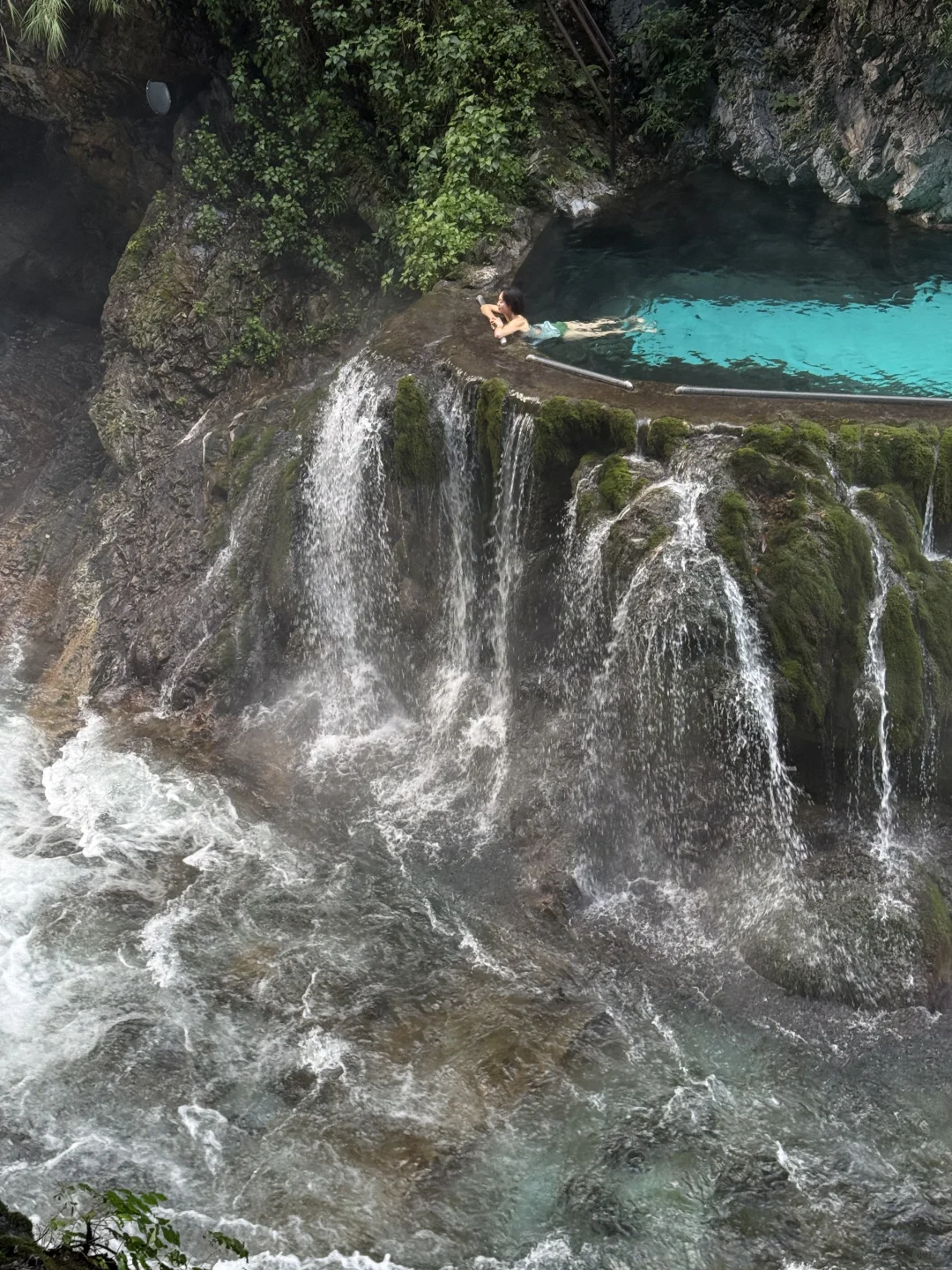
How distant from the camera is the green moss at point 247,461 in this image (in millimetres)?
11539

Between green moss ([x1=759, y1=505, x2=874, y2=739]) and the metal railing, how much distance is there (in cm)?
716

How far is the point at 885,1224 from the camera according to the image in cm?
617

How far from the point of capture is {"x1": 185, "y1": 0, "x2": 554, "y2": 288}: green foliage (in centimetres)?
1198

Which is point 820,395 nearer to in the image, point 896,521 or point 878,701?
point 896,521

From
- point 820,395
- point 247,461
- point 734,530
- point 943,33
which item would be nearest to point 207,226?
point 247,461

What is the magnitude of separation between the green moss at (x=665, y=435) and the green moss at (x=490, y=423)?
130 centimetres

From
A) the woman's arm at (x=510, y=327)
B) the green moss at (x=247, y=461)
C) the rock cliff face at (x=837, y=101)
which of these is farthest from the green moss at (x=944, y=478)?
the green moss at (x=247, y=461)

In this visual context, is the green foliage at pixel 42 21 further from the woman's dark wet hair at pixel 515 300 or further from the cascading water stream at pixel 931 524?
the cascading water stream at pixel 931 524

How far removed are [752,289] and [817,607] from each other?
4.85 meters

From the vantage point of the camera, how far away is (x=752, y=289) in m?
11.6

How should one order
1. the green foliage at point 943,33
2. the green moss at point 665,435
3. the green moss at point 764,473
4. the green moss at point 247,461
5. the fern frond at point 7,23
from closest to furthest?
the green moss at point 764,473, the green moss at point 665,435, the green foliage at point 943,33, the green moss at point 247,461, the fern frond at point 7,23

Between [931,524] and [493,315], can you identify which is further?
[493,315]

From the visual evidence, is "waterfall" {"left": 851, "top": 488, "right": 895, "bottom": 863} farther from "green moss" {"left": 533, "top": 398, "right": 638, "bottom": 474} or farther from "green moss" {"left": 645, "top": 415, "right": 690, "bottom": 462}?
"green moss" {"left": 533, "top": 398, "right": 638, "bottom": 474}

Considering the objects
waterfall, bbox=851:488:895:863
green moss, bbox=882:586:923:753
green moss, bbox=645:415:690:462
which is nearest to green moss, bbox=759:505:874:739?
waterfall, bbox=851:488:895:863
